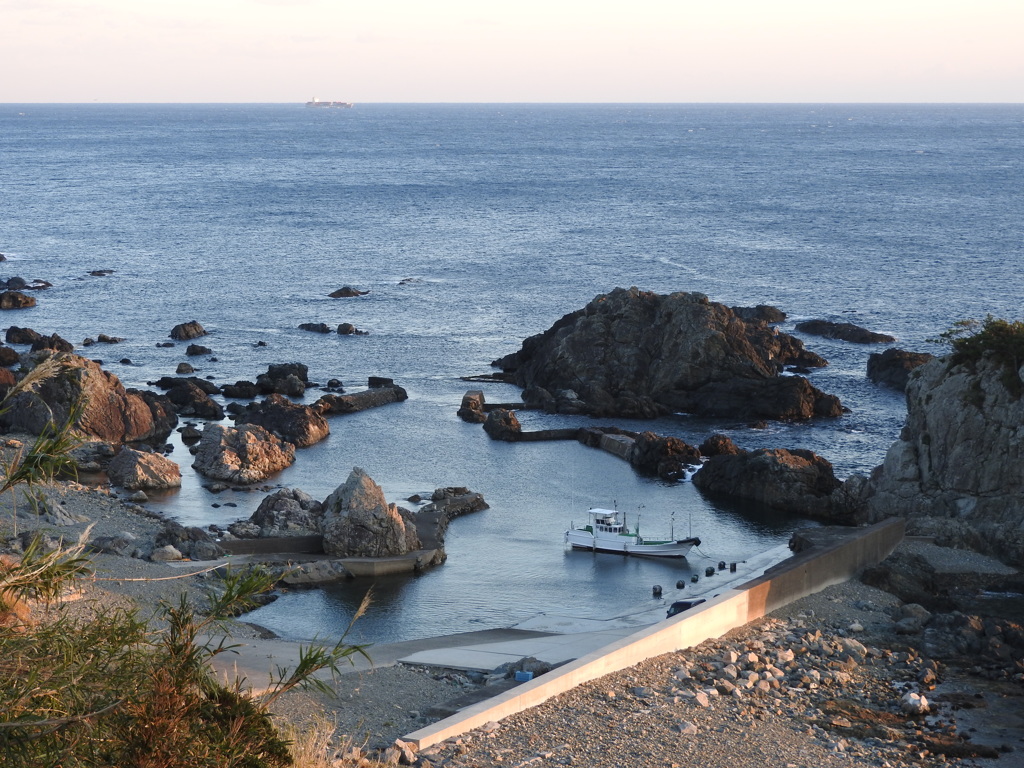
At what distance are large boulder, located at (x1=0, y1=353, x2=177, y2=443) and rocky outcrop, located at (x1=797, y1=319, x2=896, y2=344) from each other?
138ft

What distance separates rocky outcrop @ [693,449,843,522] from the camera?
4941 centimetres

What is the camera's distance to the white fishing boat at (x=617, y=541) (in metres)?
43.9

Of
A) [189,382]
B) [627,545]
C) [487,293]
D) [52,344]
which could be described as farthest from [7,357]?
[627,545]

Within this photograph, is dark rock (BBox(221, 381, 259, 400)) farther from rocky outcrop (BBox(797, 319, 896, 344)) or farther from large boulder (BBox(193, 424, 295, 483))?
rocky outcrop (BBox(797, 319, 896, 344))

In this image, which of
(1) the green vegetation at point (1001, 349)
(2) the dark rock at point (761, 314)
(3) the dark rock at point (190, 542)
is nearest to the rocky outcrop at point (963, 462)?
(1) the green vegetation at point (1001, 349)

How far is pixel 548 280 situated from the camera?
98.7 metres

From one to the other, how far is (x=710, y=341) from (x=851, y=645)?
3820 cm

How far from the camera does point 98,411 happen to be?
56.4 metres

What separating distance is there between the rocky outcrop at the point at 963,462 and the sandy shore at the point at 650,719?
433 inches

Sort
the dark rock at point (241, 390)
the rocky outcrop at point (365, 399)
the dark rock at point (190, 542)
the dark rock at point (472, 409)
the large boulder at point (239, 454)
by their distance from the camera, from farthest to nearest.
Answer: the dark rock at point (241, 390) → the rocky outcrop at point (365, 399) → the dark rock at point (472, 409) → the large boulder at point (239, 454) → the dark rock at point (190, 542)

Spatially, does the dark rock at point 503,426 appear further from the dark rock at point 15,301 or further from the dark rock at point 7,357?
the dark rock at point 15,301

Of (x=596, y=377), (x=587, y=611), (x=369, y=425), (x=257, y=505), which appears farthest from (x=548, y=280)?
(x=587, y=611)

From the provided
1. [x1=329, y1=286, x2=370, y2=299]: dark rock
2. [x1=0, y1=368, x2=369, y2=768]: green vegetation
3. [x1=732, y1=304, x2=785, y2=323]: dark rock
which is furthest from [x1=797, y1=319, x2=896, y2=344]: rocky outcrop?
[x1=0, y1=368, x2=369, y2=768]: green vegetation

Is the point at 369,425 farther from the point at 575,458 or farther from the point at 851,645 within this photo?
the point at 851,645
